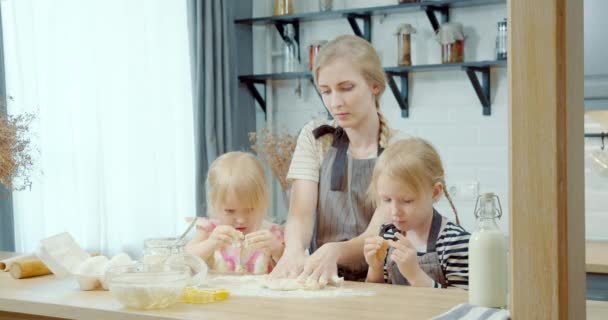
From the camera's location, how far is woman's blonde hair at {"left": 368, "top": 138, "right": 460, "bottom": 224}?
7.39 feet

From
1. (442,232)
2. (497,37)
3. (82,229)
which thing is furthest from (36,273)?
(497,37)

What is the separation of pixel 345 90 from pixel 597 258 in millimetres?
1364

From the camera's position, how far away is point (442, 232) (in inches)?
90.0

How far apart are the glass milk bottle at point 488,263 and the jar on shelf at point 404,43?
9.56ft

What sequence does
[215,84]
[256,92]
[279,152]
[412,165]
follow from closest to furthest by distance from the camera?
1. [412,165]
2. [279,152]
3. [215,84]
4. [256,92]

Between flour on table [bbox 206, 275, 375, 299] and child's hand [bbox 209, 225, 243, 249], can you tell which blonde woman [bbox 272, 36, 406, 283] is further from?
flour on table [bbox 206, 275, 375, 299]

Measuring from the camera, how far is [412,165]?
2.26 meters

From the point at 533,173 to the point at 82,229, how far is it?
3214 millimetres

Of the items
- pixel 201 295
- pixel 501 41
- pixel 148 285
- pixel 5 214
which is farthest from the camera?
pixel 501 41

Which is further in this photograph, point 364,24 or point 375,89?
point 364,24

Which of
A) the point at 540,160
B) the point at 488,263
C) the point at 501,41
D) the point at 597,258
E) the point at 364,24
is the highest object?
the point at 364,24

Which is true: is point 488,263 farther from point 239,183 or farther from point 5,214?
point 5,214

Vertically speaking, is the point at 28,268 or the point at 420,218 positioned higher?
the point at 420,218

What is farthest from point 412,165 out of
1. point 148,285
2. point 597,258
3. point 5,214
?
point 5,214
